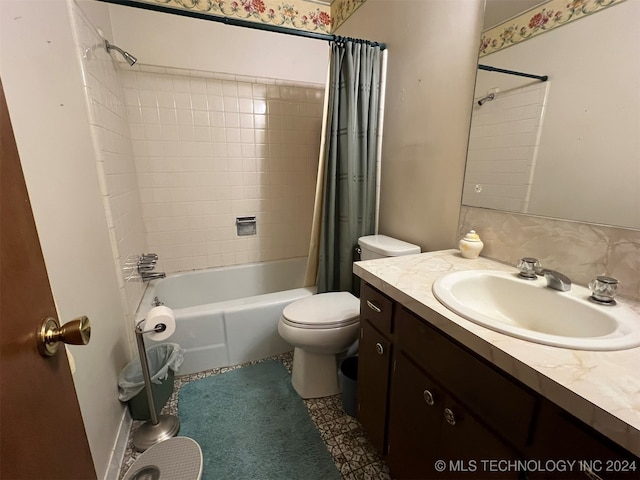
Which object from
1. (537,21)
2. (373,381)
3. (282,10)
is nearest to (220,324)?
(373,381)

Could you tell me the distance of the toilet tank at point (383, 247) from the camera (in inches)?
59.0

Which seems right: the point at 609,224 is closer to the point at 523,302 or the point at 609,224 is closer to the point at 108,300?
the point at 523,302

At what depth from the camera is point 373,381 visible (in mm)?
1133

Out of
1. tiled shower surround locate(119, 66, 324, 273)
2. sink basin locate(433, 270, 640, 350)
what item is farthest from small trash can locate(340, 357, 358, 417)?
tiled shower surround locate(119, 66, 324, 273)

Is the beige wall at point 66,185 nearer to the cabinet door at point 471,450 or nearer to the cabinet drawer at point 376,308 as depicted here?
the cabinet drawer at point 376,308

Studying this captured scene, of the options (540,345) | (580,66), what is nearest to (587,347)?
(540,345)

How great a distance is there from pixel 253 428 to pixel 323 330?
0.57 m

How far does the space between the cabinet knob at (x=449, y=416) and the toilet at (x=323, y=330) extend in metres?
0.66

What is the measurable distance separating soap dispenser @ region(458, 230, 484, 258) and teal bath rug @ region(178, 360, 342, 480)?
104 centimetres

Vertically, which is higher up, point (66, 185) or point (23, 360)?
point (66, 185)

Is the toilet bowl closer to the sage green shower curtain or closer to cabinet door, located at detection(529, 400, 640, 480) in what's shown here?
the sage green shower curtain

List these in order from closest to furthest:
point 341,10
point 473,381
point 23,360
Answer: point 23,360, point 473,381, point 341,10

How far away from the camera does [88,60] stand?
1.27 metres

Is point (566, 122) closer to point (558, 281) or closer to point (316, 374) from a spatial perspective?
point (558, 281)
